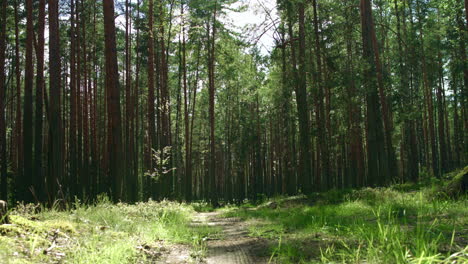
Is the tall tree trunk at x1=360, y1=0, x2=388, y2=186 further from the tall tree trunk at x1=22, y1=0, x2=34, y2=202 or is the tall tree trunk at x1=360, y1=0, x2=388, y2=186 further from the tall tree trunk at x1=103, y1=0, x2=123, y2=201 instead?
the tall tree trunk at x1=22, y1=0, x2=34, y2=202

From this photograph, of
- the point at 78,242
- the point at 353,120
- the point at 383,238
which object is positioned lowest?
the point at 78,242

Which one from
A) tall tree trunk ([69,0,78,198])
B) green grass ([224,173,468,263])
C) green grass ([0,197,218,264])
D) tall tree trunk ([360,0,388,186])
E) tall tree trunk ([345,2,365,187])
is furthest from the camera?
tall tree trunk ([69,0,78,198])

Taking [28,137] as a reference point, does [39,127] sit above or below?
above

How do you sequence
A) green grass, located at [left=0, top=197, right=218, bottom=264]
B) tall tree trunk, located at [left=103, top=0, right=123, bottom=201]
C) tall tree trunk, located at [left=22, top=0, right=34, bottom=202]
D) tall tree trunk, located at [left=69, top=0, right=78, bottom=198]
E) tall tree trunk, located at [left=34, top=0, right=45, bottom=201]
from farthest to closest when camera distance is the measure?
1. tall tree trunk, located at [left=69, top=0, right=78, bottom=198]
2. tall tree trunk, located at [left=22, top=0, right=34, bottom=202]
3. tall tree trunk, located at [left=103, top=0, right=123, bottom=201]
4. tall tree trunk, located at [left=34, top=0, right=45, bottom=201]
5. green grass, located at [left=0, top=197, right=218, bottom=264]

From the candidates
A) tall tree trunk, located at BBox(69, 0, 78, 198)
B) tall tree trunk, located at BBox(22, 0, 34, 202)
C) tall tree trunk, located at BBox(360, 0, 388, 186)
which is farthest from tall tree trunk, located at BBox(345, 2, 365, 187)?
tall tree trunk, located at BBox(69, 0, 78, 198)

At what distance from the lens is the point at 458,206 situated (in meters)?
5.94

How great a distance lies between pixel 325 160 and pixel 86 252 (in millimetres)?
13883

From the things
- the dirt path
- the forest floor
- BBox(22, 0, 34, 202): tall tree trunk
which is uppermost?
BBox(22, 0, 34, 202): tall tree trunk

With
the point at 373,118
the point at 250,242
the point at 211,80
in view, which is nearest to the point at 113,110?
the point at 250,242

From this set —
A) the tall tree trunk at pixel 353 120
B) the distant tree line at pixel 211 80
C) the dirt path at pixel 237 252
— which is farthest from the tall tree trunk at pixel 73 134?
the tall tree trunk at pixel 353 120

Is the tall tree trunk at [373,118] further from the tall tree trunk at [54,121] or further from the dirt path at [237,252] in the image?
the tall tree trunk at [54,121]

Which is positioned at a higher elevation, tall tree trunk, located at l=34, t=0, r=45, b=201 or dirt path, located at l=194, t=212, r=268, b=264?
tall tree trunk, located at l=34, t=0, r=45, b=201

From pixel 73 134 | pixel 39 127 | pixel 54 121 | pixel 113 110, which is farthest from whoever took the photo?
pixel 73 134

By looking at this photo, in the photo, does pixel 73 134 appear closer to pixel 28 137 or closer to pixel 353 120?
pixel 28 137
